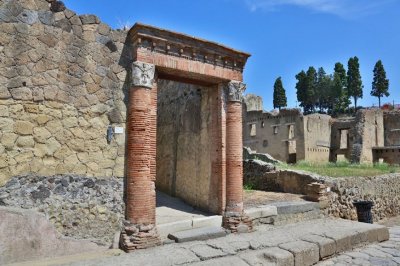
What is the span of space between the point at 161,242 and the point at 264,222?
306 centimetres

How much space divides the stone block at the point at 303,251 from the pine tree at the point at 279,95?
149 ft

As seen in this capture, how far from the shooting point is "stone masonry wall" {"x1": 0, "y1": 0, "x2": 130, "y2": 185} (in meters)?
5.32

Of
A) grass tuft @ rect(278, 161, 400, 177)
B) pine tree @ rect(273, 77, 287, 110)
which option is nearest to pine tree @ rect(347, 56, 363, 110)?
pine tree @ rect(273, 77, 287, 110)

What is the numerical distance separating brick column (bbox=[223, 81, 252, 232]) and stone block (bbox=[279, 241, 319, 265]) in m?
1.56

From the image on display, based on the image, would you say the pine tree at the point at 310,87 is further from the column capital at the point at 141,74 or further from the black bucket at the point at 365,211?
the column capital at the point at 141,74

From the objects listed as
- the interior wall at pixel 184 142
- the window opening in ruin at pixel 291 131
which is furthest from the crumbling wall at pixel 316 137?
the interior wall at pixel 184 142

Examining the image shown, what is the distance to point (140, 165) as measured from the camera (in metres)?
6.25

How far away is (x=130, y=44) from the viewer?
21.7ft

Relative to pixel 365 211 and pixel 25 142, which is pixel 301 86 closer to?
pixel 365 211

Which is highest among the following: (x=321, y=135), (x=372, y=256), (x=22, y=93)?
(x=321, y=135)

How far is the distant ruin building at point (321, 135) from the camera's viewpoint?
28.2 metres

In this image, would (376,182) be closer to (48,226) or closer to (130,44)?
(130,44)

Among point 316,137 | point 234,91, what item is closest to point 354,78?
point 316,137

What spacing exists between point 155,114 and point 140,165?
108 cm
